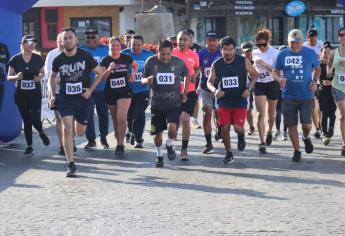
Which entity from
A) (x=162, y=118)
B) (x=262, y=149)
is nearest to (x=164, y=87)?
(x=162, y=118)

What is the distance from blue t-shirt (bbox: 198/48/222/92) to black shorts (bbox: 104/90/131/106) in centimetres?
118

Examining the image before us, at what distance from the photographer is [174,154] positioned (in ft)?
33.2

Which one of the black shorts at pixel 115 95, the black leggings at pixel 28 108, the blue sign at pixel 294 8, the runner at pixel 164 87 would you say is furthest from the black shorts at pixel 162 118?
the blue sign at pixel 294 8

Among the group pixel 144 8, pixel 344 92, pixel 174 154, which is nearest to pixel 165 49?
pixel 174 154

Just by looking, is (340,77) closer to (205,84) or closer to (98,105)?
(205,84)

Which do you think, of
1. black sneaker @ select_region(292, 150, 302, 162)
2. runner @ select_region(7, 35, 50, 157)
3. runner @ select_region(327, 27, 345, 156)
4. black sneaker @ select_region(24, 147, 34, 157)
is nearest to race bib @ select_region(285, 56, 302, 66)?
runner @ select_region(327, 27, 345, 156)

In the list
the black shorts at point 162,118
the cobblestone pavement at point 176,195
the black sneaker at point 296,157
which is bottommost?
the cobblestone pavement at point 176,195

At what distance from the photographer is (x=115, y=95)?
1091 cm

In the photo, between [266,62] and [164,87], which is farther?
[266,62]

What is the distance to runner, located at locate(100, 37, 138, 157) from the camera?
35.4 feet

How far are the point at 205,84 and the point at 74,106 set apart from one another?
256cm

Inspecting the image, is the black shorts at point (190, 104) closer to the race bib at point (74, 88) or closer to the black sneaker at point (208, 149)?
the black sneaker at point (208, 149)

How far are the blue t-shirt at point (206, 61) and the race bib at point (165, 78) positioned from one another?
4.48ft

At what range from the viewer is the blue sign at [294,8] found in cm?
3831
